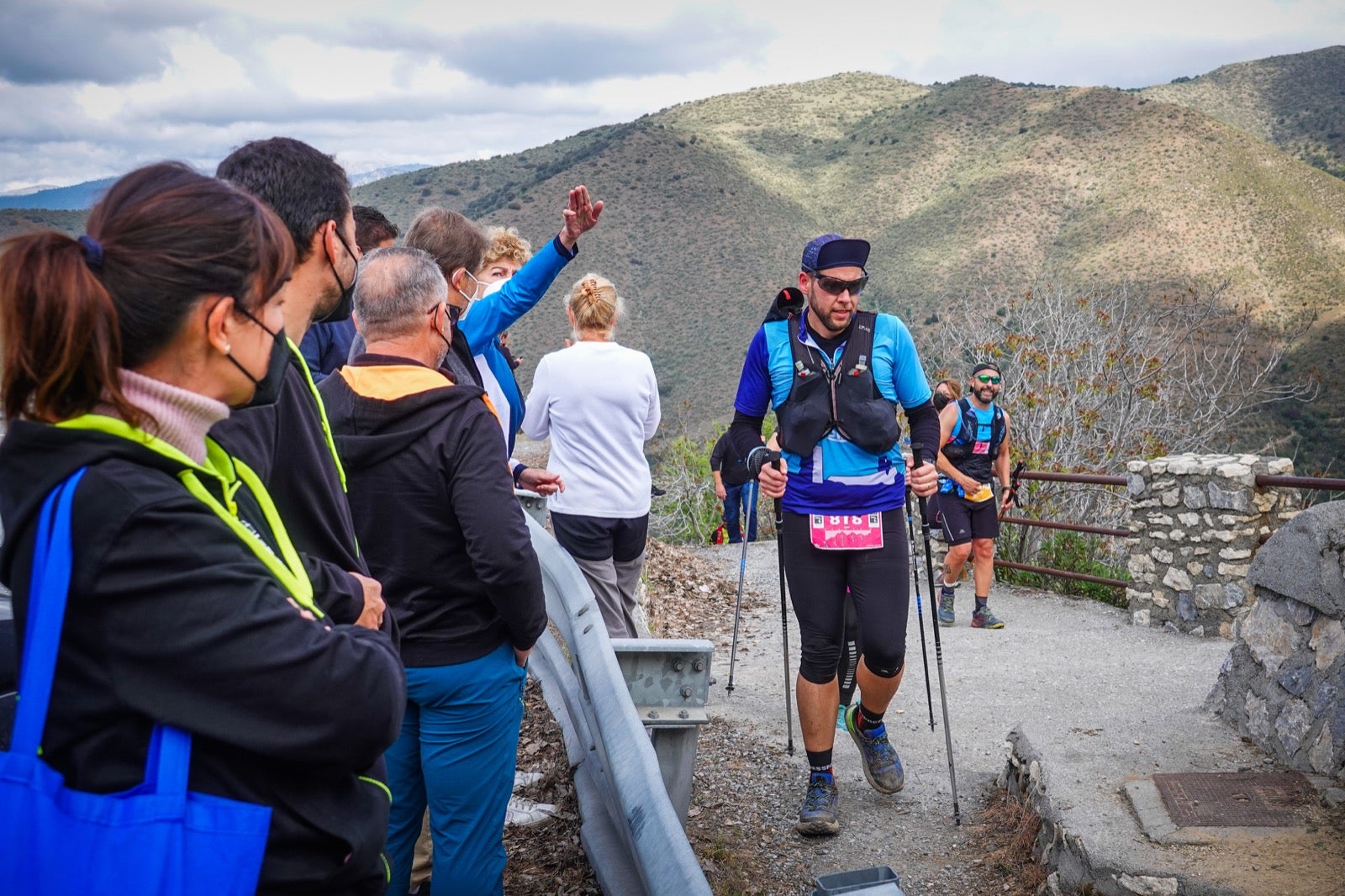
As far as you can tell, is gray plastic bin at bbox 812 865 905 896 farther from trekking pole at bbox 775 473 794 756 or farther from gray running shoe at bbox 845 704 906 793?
gray running shoe at bbox 845 704 906 793

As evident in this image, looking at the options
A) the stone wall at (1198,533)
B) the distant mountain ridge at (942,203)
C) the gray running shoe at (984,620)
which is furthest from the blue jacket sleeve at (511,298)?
the distant mountain ridge at (942,203)

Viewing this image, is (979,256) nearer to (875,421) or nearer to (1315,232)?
(1315,232)

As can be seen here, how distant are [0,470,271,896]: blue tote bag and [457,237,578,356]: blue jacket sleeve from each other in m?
2.44

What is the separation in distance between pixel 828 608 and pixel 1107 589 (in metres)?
6.91

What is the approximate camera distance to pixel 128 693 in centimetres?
132

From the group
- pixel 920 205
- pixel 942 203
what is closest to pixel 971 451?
pixel 942 203

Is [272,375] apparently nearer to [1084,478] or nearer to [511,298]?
[511,298]

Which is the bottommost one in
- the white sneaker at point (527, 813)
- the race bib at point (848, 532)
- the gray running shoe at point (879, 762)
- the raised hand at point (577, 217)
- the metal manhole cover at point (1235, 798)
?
the gray running shoe at point (879, 762)

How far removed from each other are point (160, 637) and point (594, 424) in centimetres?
363

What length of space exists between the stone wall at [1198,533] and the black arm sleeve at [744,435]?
16.1 ft

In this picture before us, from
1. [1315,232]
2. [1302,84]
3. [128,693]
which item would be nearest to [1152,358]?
[128,693]

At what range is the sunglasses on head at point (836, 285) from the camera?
428cm

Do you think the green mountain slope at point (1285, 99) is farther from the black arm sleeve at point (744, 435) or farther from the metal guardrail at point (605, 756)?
the metal guardrail at point (605, 756)

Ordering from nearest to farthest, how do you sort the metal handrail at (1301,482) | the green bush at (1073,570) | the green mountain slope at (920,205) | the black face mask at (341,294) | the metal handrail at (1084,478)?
1. the black face mask at (341,294)
2. the metal handrail at (1301,482)
3. the metal handrail at (1084,478)
4. the green bush at (1073,570)
5. the green mountain slope at (920,205)
